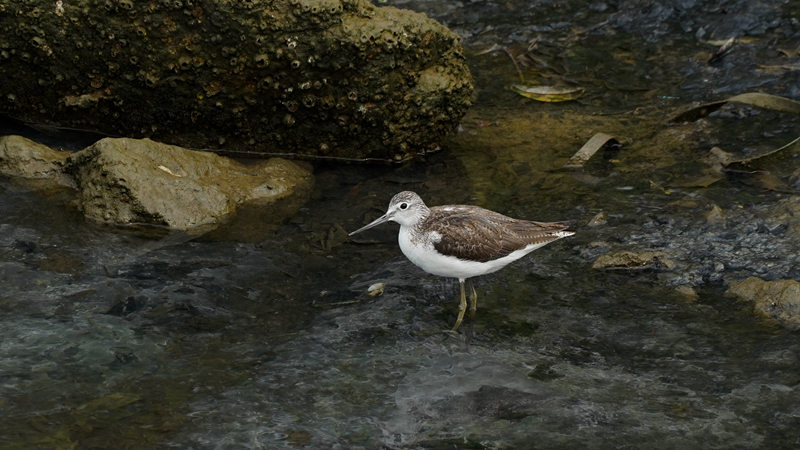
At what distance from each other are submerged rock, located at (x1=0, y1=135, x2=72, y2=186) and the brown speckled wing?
3790mm

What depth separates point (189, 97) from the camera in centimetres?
902

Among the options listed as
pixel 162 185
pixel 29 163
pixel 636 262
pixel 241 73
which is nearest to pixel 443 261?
pixel 636 262

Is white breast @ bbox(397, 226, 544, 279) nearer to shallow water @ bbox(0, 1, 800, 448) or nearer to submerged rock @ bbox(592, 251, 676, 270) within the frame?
shallow water @ bbox(0, 1, 800, 448)

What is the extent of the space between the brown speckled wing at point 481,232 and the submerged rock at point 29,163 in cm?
379

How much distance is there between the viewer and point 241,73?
345 inches

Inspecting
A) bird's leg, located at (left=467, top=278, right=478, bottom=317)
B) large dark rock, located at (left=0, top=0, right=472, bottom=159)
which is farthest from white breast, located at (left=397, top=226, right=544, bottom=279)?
large dark rock, located at (left=0, top=0, right=472, bottom=159)

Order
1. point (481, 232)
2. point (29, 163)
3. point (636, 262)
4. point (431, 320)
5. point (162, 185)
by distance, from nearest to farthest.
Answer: point (431, 320) → point (481, 232) → point (636, 262) → point (162, 185) → point (29, 163)

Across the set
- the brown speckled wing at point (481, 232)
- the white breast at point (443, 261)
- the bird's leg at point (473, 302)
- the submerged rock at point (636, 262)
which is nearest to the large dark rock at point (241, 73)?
the brown speckled wing at point (481, 232)

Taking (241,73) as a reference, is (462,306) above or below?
below

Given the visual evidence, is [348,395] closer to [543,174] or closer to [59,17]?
[543,174]

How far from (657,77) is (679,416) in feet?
19.8

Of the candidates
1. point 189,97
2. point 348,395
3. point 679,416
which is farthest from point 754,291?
point 189,97

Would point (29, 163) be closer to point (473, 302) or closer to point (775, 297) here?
point (473, 302)

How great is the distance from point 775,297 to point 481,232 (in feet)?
7.28
